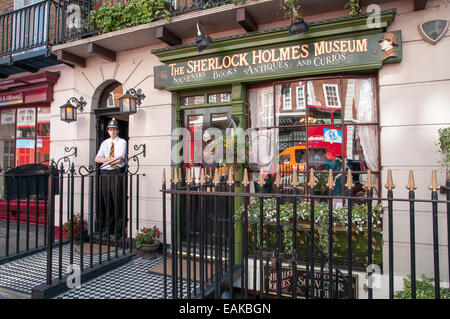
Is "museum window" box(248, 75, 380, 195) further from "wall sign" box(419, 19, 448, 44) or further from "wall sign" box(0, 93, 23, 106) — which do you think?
"wall sign" box(0, 93, 23, 106)

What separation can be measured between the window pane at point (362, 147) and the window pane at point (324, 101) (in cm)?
34

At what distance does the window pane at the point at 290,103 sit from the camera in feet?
15.7

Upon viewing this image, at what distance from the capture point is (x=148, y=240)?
510cm

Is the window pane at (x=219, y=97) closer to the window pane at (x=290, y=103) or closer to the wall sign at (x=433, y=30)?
the window pane at (x=290, y=103)

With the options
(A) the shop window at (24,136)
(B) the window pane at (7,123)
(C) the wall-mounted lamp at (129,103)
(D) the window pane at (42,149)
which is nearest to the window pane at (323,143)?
(C) the wall-mounted lamp at (129,103)

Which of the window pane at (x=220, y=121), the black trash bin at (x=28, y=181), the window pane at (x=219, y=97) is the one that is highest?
the window pane at (x=219, y=97)

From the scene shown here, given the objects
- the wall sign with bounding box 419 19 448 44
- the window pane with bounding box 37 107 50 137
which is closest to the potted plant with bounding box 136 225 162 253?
the window pane with bounding box 37 107 50 137

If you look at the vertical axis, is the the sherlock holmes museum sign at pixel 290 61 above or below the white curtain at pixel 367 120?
above

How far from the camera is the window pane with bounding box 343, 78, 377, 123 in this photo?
441 cm

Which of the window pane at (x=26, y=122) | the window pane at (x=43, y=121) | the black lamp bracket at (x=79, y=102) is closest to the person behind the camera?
the black lamp bracket at (x=79, y=102)

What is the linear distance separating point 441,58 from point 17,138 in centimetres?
977

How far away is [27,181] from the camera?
486 cm

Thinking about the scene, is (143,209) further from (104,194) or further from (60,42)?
(60,42)
